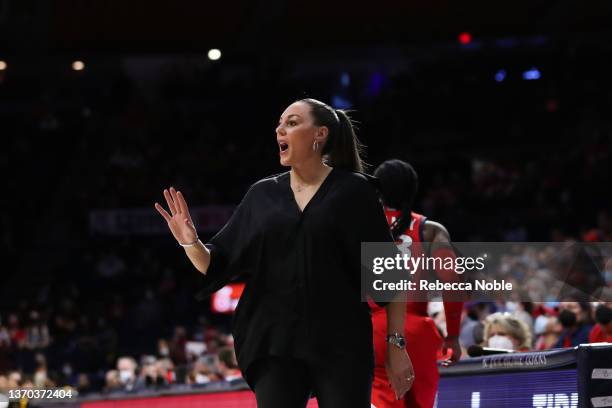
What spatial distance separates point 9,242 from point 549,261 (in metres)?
13.5

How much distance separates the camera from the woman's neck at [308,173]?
3.27 meters

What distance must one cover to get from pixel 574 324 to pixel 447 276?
10.0ft

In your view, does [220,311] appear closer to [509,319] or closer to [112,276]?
[112,276]

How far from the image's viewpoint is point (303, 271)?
3117 mm

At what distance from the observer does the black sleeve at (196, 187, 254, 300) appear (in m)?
3.24

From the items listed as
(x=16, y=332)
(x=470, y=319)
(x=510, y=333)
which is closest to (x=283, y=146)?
(x=510, y=333)

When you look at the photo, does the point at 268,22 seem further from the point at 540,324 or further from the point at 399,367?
the point at 399,367

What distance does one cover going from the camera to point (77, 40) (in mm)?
21719

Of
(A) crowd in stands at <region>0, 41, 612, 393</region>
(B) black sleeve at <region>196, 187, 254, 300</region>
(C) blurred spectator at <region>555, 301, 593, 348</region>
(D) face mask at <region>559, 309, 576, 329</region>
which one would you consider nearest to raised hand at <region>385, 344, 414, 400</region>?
(B) black sleeve at <region>196, 187, 254, 300</region>

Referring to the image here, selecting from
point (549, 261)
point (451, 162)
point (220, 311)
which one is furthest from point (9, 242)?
Result: point (549, 261)

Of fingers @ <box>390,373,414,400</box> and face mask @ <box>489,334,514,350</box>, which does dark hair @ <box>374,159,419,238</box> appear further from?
face mask @ <box>489,334,514,350</box>

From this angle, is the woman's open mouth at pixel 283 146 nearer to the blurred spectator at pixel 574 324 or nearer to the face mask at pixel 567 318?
the blurred spectator at pixel 574 324

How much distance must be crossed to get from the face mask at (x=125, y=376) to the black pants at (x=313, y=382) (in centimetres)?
699

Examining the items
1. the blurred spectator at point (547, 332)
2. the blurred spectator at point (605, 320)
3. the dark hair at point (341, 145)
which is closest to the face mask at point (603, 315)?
the blurred spectator at point (605, 320)
